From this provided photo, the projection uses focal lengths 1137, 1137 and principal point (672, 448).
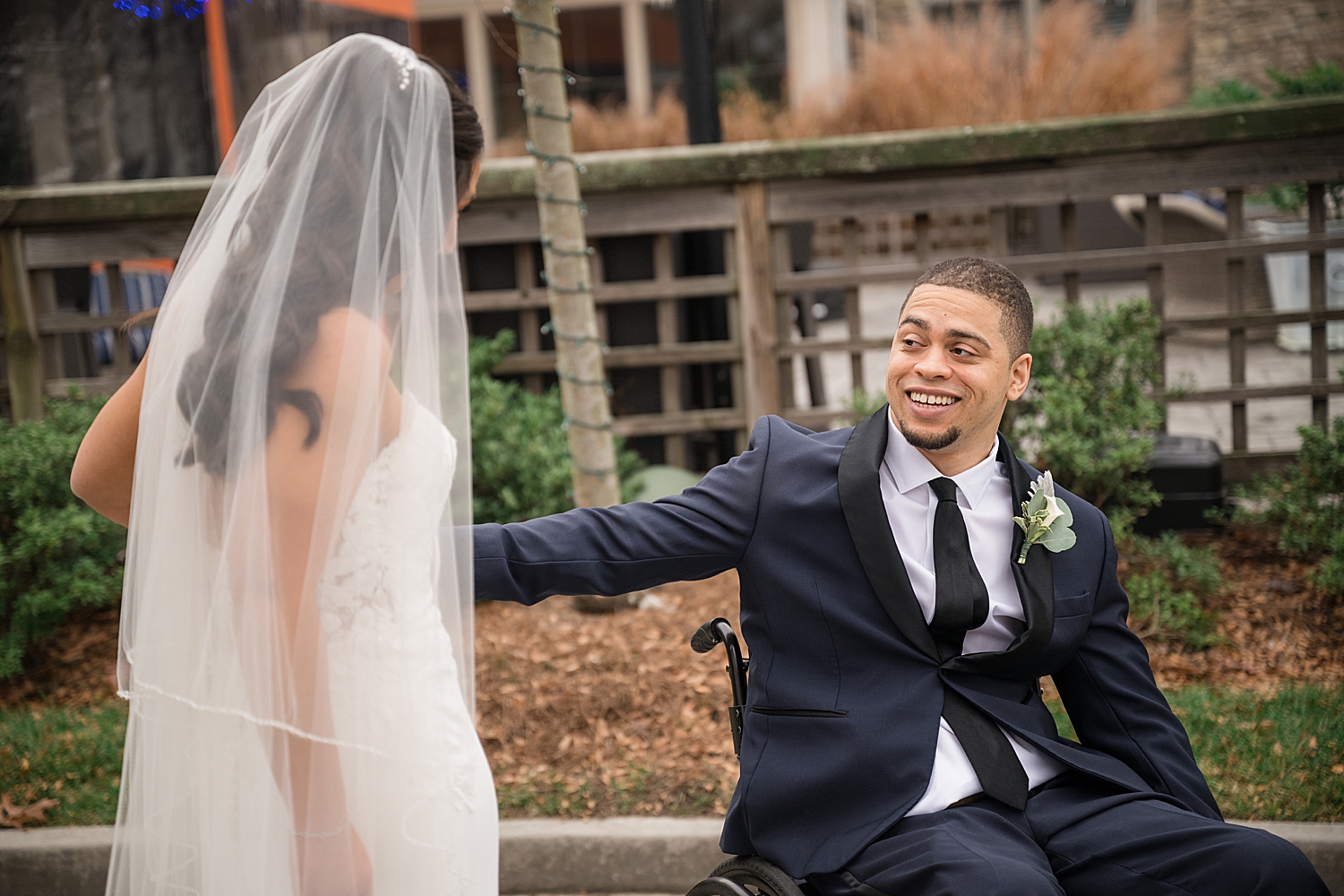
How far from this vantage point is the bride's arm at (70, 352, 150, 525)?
2068 millimetres

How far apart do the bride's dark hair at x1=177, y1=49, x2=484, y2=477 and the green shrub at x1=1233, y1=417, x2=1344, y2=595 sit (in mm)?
4134

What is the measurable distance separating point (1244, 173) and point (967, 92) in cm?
246

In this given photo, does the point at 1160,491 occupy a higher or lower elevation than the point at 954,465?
lower

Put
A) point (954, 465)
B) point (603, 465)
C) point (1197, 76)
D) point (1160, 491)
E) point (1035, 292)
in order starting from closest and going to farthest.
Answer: point (954, 465), point (603, 465), point (1160, 491), point (1035, 292), point (1197, 76)

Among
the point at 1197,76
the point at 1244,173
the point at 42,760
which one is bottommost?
the point at 42,760

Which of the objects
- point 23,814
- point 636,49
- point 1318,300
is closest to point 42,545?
point 23,814

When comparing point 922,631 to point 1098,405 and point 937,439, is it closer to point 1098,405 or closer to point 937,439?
point 937,439

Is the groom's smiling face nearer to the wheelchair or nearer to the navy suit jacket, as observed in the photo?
the navy suit jacket

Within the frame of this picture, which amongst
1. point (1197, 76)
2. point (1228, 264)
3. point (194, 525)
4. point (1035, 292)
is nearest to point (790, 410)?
point (1228, 264)

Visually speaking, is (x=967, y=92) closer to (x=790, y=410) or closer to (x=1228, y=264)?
(x=1228, y=264)

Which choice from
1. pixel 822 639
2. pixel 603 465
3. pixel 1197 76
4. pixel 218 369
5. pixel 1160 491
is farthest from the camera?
pixel 1197 76

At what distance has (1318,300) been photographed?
548cm

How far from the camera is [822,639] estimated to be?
7.41 ft

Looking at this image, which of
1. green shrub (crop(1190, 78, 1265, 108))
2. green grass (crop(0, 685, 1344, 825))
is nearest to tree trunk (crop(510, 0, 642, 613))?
green grass (crop(0, 685, 1344, 825))
